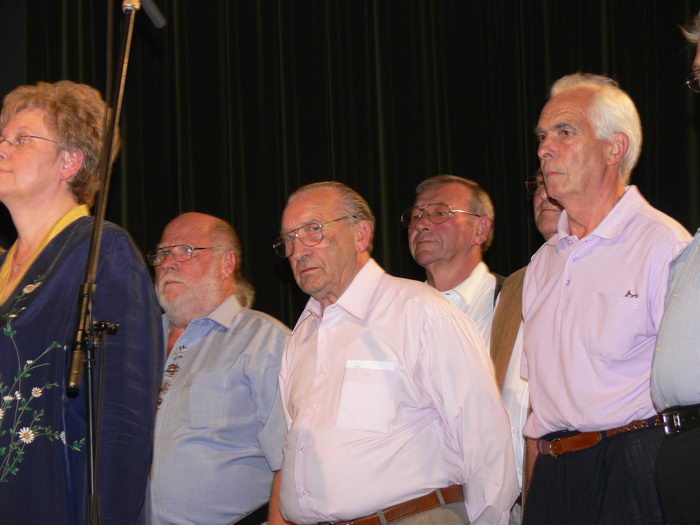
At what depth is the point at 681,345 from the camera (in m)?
2.31

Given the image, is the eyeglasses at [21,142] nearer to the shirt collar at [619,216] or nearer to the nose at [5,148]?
the nose at [5,148]

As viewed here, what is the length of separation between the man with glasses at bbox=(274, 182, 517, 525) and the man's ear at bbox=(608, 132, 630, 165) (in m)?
0.75

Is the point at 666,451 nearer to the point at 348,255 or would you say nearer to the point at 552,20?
the point at 348,255

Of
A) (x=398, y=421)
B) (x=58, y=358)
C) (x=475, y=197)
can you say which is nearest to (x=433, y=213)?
(x=475, y=197)

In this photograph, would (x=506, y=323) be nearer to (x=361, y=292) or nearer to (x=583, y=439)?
(x=361, y=292)

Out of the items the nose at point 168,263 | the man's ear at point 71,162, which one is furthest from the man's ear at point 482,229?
the man's ear at point 71,162

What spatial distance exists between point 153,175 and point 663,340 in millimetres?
3430

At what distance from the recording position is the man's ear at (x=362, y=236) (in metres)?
3.48

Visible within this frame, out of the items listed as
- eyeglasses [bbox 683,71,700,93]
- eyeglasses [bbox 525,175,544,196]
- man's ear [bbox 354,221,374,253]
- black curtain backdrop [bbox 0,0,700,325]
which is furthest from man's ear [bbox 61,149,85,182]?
black curtain backdrop [bbox 0,0,700,325]

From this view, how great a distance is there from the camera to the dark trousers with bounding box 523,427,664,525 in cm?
260

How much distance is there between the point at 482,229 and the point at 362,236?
48.0 inches

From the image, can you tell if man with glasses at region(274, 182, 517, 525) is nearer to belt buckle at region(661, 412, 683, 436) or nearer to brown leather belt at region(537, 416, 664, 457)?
brown leather belt at region(537, 416, 664, 457)

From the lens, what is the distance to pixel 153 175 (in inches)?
203

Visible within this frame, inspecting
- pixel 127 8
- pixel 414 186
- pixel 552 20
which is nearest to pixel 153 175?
pixel 414 186
